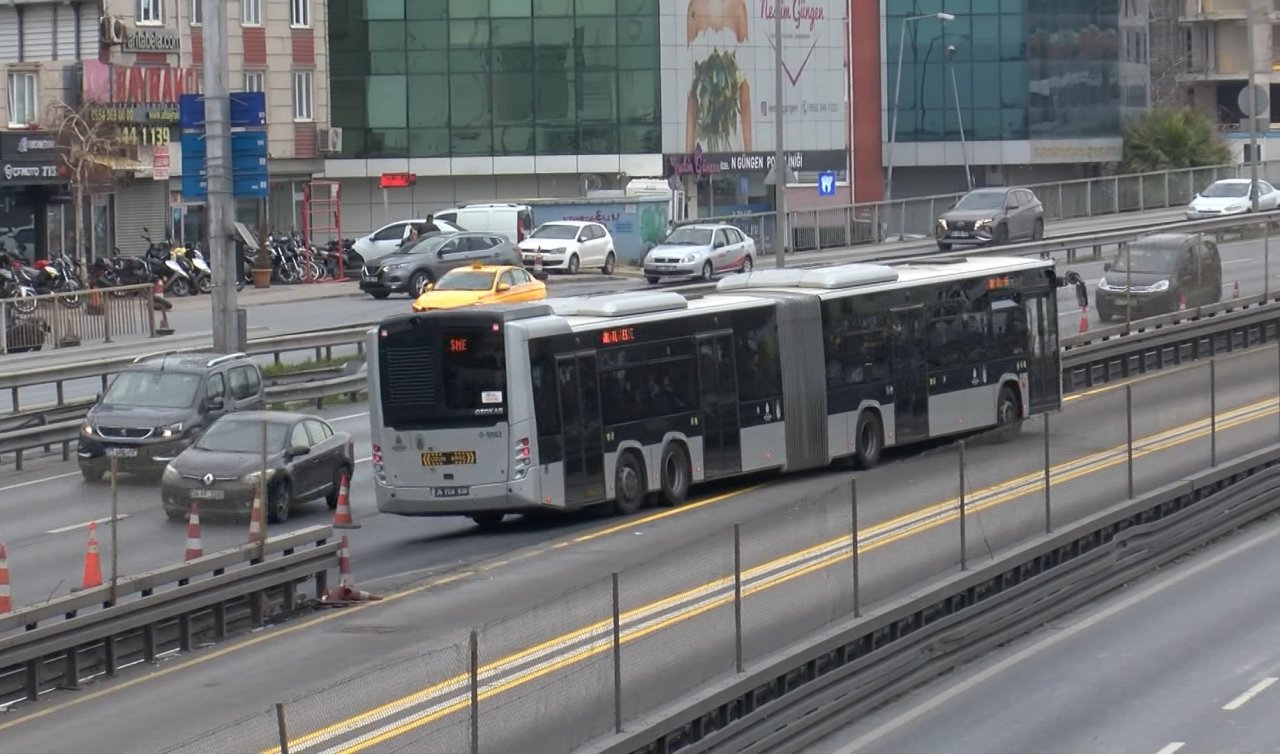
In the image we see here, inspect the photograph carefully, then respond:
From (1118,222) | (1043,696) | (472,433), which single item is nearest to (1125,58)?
(1118,222)

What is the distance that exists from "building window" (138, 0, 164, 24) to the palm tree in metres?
41.6

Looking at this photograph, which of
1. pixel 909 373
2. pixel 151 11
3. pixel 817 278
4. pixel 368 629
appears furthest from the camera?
pixel 151 11

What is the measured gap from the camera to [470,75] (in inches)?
2958

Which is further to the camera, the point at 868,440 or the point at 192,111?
the point at 192,111

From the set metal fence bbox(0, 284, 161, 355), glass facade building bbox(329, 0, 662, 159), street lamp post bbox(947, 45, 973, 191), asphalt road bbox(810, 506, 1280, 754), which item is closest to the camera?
asphalt road bbox(810, 506, 1280, 754)

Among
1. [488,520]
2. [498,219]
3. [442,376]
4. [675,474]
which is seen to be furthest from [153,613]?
[498,219]

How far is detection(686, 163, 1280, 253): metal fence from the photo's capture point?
63.4 meters

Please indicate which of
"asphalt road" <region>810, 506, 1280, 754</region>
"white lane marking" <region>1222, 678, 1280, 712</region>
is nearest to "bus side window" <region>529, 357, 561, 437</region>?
"asphalt road" <region>810, 506, 1280, 754</region>

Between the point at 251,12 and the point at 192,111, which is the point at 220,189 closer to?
the point at 192,111

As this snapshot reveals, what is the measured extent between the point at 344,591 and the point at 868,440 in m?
10.5

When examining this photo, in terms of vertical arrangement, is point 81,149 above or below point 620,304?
above

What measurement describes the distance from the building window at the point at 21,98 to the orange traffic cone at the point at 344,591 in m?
39.9

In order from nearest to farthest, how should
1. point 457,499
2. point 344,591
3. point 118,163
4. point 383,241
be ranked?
point 344,591, point 457,499, point 118,163, point 383,241

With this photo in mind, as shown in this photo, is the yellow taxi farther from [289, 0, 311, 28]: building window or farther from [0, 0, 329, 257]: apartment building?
[289, 0, 311, 28]: building window
